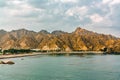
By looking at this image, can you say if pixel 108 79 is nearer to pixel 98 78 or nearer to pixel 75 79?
pixel 98 78

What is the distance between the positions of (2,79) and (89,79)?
23719 mm

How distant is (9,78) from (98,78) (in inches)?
986

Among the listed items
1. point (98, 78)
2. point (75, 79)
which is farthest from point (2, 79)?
point (98, 78)

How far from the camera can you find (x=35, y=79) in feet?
260

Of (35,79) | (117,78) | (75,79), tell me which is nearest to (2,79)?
(35,79)

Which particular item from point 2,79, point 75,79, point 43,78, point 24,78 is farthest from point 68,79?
point 2,79

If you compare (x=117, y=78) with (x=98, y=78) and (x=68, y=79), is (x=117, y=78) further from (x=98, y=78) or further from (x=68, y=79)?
(x=68, y=79)

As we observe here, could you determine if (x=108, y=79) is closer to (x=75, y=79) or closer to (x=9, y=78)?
(x=75, y=79)

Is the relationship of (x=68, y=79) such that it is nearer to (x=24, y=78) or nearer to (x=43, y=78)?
(x=43, y=78)

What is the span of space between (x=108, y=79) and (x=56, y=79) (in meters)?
→ 14.3

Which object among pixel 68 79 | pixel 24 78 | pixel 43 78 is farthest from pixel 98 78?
pixel 24 78

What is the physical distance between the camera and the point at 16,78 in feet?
269

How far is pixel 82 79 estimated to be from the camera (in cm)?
7956

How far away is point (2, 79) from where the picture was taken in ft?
259
